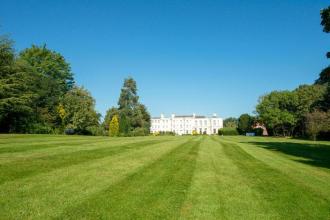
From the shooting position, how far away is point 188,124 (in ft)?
613

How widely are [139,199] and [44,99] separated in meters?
60.7

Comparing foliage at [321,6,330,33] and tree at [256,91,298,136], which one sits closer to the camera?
foliage at [321,6,330,33]

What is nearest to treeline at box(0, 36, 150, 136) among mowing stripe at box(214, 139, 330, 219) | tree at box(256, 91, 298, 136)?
tree at box(256, 91, 298, 136)

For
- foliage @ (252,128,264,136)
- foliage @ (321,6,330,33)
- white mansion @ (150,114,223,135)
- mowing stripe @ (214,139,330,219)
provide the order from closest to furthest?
mowing stripe @ (214,139,330,219), foliage @ (321,6,330,33), foliage @ (252,128,264,136), white mansion @ (150,114,223,135)

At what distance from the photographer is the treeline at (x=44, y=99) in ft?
154

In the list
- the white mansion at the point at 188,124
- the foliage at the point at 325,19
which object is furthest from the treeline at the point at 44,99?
the white mansion at the point at 188,124

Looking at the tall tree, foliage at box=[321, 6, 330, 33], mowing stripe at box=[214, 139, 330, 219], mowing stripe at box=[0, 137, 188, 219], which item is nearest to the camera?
mowing stripe at box=[0, 137, 188, 219]

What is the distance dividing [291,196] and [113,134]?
6071 centimetres

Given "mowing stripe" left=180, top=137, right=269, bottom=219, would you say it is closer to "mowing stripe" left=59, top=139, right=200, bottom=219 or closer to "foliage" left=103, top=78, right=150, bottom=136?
"mowing stripe" left=59, top=139, right=200, bottom=219

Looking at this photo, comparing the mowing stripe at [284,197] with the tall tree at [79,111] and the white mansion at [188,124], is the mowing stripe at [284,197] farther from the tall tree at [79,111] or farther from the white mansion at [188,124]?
the white mansion at [188,124]

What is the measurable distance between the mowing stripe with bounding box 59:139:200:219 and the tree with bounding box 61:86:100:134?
5854 centimetres

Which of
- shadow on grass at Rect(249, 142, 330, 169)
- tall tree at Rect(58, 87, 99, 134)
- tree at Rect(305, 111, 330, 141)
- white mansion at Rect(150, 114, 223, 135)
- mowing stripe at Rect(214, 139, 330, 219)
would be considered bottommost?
mowing stripe at Rect(214, 139, 330, 219)

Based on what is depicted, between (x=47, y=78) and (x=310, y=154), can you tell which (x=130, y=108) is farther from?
(x=310, y=154)

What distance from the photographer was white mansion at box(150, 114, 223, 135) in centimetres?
18175
